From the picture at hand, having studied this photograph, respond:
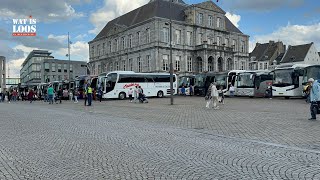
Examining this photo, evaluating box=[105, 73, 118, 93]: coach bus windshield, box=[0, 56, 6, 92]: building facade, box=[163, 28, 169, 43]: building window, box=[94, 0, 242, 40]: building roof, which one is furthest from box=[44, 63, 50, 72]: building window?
box=[105, 73, 118, 93]: coach bus windshield

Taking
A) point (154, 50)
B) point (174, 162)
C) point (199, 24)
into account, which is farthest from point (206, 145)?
point (199, 24)

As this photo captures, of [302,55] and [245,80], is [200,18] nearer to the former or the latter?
[302,55]

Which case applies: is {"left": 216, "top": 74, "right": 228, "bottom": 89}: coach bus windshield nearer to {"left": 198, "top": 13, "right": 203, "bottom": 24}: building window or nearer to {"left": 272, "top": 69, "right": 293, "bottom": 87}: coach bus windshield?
{"left": 272, "top": 69, "right": 293, "bottom": 87}: coach bus windshield

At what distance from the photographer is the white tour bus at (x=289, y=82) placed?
102ft

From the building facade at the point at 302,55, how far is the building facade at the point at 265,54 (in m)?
3.75

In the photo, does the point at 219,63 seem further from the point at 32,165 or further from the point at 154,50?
the point at 32,165

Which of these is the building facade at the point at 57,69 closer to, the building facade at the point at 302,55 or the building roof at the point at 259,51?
the building roof at the point at 259,51

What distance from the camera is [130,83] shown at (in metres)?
38.7

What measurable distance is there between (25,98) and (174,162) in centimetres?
4828

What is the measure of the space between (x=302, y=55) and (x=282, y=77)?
54.8 meters

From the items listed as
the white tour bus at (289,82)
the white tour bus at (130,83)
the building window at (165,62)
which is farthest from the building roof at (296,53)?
the white tour bus at (289,82)

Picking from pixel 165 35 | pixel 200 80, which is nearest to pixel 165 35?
pixel 165 35

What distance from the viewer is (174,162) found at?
644cm

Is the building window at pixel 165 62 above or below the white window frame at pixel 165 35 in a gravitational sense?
below
